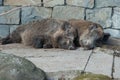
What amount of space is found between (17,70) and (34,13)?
325 cm

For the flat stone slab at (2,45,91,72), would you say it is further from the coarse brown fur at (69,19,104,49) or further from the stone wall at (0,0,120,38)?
the stone wall at (0,0,120,38)

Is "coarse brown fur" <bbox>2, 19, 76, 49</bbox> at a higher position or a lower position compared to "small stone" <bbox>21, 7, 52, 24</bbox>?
lower

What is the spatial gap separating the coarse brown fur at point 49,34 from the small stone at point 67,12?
59cm

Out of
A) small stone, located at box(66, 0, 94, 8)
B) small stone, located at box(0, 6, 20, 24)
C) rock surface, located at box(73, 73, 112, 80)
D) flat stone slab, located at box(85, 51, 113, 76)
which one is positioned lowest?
rock surface, located at box(73, 73, 112, 80)

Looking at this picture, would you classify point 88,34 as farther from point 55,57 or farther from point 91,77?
point 91,77

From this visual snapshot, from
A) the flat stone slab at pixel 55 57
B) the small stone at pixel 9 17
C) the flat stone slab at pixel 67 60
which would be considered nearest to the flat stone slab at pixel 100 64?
the flat stone slab at pixel 67 60

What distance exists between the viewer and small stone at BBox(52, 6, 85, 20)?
8.09 metres

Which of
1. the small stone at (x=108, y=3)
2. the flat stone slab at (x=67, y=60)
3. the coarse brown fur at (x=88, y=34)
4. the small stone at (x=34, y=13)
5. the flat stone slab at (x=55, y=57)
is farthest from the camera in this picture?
the small stone at (x=34, y=13)

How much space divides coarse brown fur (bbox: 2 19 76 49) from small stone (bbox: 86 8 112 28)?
770 millimetres

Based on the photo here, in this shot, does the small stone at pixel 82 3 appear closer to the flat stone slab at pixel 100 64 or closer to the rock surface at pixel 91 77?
the flat stone slab at pixel 100 64

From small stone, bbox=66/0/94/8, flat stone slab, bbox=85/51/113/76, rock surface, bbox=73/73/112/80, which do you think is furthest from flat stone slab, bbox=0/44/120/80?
small stone, bbox=66/0/94/8

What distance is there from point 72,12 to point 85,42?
1048 mm

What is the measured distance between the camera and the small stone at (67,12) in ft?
26.6

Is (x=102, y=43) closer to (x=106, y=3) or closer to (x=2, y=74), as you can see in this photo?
(x=106, y=3)
